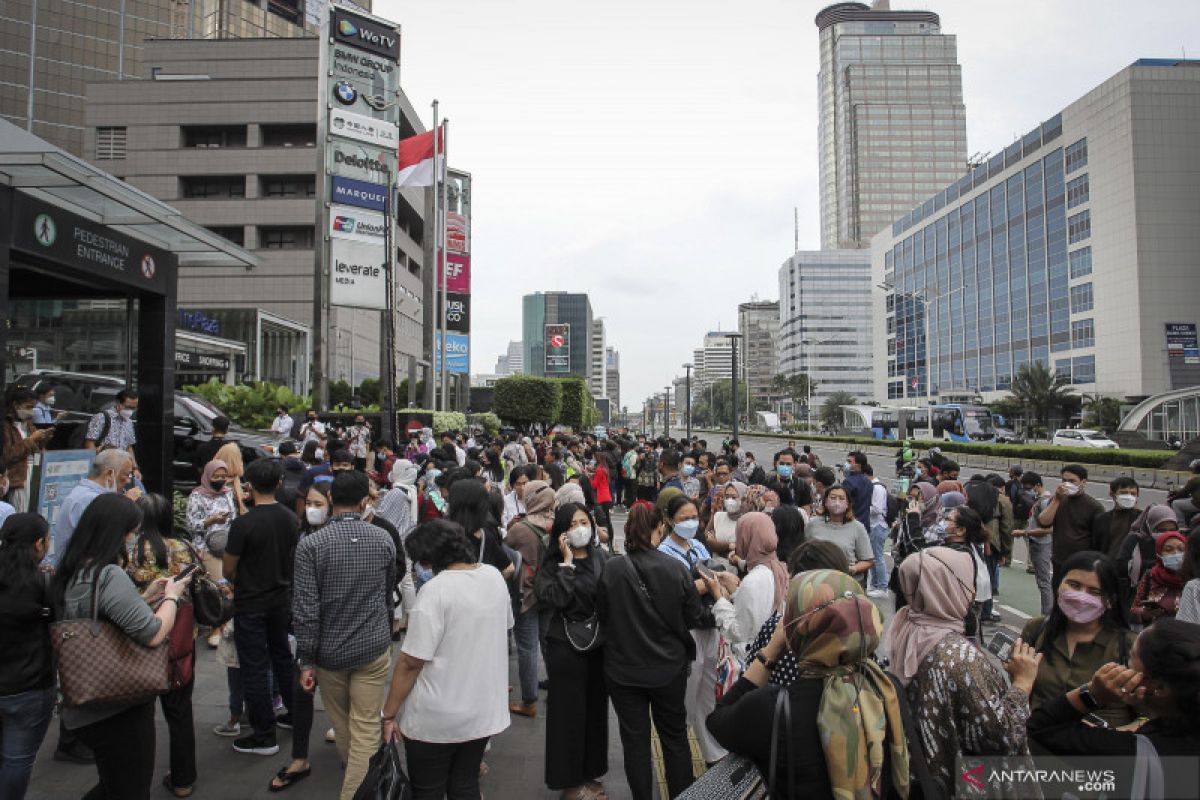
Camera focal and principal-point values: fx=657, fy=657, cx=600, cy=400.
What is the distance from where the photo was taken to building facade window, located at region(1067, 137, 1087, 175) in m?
57.5

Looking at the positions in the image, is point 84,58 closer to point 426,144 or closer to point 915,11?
point 426,144

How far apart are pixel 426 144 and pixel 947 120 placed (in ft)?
457

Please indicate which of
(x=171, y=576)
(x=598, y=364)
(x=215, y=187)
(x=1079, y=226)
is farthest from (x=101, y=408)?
(x=598, y=364)

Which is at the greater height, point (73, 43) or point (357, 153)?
point (73, 43)

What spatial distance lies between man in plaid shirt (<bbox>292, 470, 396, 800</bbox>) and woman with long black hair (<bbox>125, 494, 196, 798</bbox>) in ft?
2.24

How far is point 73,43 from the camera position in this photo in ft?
203

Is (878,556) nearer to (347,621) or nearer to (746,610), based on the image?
(746,610)

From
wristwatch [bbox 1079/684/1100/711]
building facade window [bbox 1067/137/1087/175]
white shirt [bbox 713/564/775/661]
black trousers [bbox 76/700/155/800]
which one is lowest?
black trousers [bbox 76/700/155/800]

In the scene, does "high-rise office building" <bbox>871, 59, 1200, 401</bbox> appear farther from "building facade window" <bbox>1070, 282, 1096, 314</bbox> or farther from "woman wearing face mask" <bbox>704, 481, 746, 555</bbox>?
"woman wearing face mask" <bbox>704, 481, 746, 555</bbox>

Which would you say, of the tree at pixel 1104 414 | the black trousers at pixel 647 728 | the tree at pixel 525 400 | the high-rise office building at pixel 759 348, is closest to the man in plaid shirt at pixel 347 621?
the black trousers at pixel 647 728

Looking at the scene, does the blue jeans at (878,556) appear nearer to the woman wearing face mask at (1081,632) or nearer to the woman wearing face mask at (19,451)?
the woman wearing face mask at (1081,632)

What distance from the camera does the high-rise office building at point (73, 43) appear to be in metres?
60.3

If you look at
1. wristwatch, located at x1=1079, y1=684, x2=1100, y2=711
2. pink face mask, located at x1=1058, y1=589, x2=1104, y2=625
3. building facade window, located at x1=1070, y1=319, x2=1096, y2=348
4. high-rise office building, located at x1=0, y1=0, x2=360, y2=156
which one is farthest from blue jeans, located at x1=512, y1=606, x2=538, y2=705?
high-rise office building, located at x1=0, y1=0, x2=360, y2=156

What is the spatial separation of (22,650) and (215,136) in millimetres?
46524
